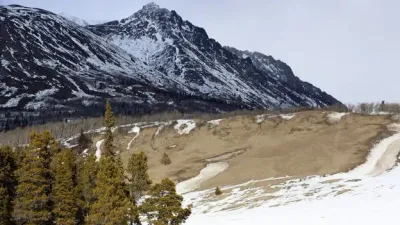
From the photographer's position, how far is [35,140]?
1378 inches

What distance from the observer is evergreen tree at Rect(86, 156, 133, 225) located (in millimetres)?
34375

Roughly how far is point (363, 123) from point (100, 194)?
112037 mm

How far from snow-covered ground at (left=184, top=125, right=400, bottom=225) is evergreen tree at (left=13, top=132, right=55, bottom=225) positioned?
1496cm

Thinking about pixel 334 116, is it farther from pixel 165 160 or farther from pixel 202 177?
pixel 202 177

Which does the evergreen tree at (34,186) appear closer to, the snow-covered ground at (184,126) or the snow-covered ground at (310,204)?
the snow-covered ground at (310,204)

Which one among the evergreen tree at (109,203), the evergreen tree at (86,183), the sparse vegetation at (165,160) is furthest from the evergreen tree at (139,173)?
the sparse vegetation at (165,160)

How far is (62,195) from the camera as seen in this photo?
119 feet

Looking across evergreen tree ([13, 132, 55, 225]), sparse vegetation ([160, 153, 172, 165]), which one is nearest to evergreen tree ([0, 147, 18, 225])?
evergreen tree ([13, 132, 55, 225])

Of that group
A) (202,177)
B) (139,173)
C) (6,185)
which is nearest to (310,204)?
(139,173)

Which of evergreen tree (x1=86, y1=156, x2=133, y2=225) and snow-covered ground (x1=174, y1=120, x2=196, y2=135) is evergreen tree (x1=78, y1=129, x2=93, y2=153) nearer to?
snow-covered ground (x1=174, y1=120, x2=196, y2=135)

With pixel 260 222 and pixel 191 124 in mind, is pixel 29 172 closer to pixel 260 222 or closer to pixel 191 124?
pixel 260 222

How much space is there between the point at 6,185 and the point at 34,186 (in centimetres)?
296

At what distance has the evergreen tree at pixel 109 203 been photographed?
34.4m

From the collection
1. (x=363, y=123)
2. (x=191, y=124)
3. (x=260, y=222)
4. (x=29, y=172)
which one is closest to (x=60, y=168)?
(x=29, y=172)
